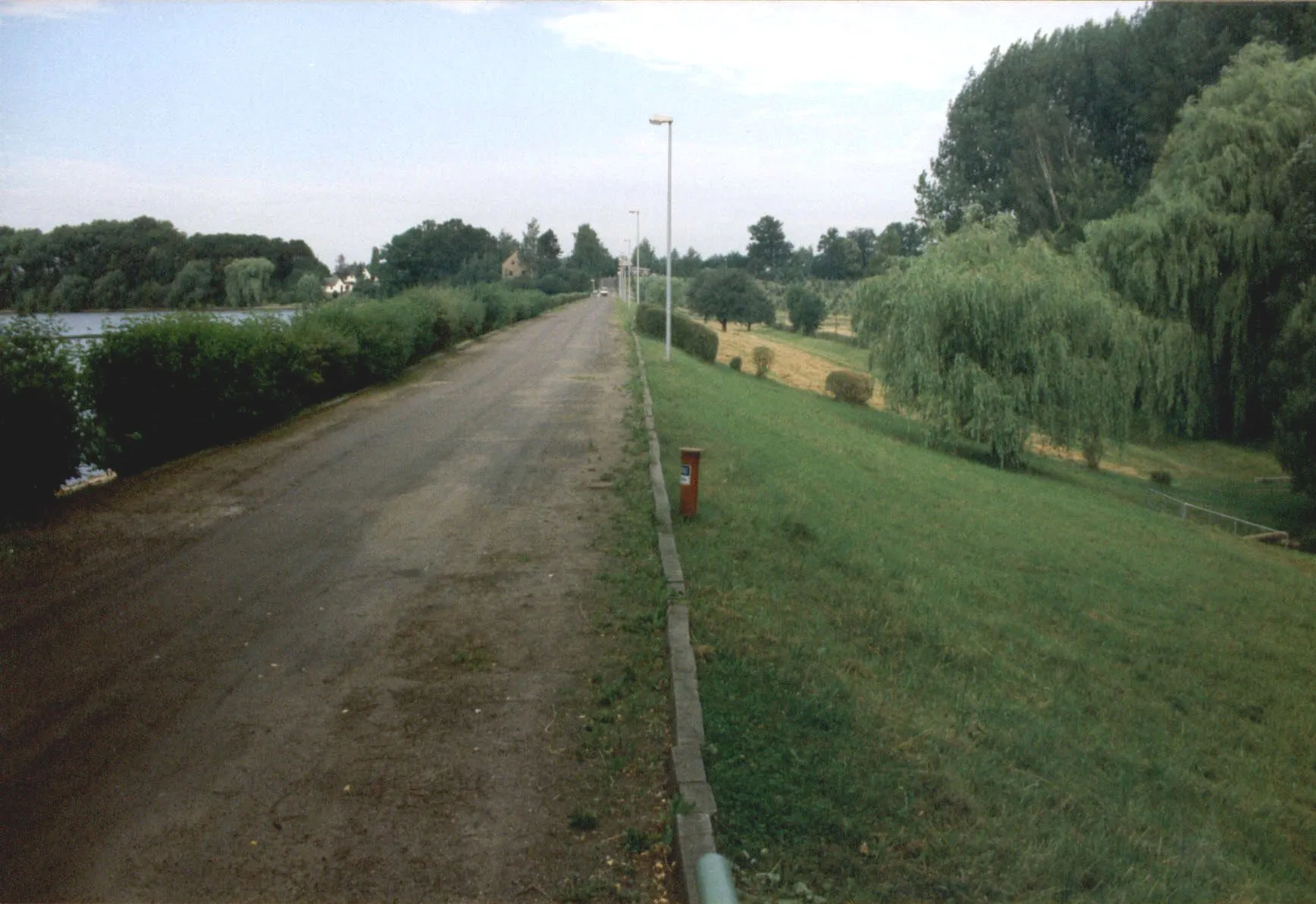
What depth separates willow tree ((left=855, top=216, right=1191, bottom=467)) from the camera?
22328 millimetres

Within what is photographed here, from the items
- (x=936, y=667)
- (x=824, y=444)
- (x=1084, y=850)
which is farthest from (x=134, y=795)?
(x=824, y=444)

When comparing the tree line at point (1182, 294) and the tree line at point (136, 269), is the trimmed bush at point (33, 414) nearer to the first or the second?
the tree line at point (136, 269)

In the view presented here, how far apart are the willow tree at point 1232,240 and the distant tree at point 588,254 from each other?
422ft

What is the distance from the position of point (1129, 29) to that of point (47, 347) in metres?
62.5

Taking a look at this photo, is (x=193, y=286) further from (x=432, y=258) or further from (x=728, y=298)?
(x=728, y=298)

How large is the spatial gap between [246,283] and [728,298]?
57.9 meters

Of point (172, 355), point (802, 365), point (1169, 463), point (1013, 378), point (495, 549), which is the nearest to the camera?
point (495, 549)

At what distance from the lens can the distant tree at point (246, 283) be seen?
17.3 metres

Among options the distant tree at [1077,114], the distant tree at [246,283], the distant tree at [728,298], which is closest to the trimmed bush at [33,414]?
the distant tree at [246,283]

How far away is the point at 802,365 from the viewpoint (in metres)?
50.2

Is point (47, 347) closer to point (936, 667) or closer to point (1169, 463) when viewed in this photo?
point (936, 667)

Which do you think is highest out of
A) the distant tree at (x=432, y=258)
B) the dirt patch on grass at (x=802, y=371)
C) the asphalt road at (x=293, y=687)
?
the distant tree at (x=432, y=258)

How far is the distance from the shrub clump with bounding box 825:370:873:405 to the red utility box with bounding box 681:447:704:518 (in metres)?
24.4

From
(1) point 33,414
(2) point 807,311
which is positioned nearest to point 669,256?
(1) point 33,414
